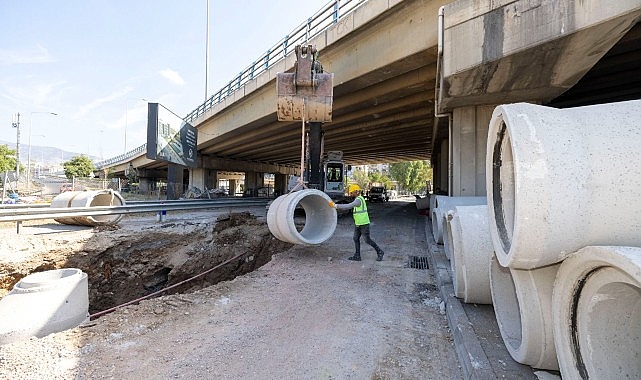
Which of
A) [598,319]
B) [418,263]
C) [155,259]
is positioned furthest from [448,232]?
[155,259]

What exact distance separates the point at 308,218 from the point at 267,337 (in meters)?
5.20

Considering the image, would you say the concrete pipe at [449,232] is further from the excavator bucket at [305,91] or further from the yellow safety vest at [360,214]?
the excavator bucket at [305,91]

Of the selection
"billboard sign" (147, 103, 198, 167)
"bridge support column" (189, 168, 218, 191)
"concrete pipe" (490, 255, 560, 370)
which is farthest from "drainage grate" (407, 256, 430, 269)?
"bridge support column" (189, 168, 218, 191)

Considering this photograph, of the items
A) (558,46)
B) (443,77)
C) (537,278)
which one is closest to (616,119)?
(537,278)

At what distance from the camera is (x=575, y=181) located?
1.89 meters

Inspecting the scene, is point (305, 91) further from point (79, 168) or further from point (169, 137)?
point (79, 168)

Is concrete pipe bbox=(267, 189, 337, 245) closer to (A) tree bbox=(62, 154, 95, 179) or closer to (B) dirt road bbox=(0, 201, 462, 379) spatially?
(B) dirt road bbox=(0, 201, 462, 379)

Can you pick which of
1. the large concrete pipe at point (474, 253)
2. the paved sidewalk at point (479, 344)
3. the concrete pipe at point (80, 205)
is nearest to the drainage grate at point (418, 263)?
the paved sidewalk at point (479, 344)

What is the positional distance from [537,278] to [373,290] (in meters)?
3.20

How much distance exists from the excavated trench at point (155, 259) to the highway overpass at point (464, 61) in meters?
5.67

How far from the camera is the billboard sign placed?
16.5 metres

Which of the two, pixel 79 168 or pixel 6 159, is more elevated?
pixel 79 168

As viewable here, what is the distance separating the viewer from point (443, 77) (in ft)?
21.7

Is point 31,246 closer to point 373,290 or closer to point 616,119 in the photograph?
point 373,290
